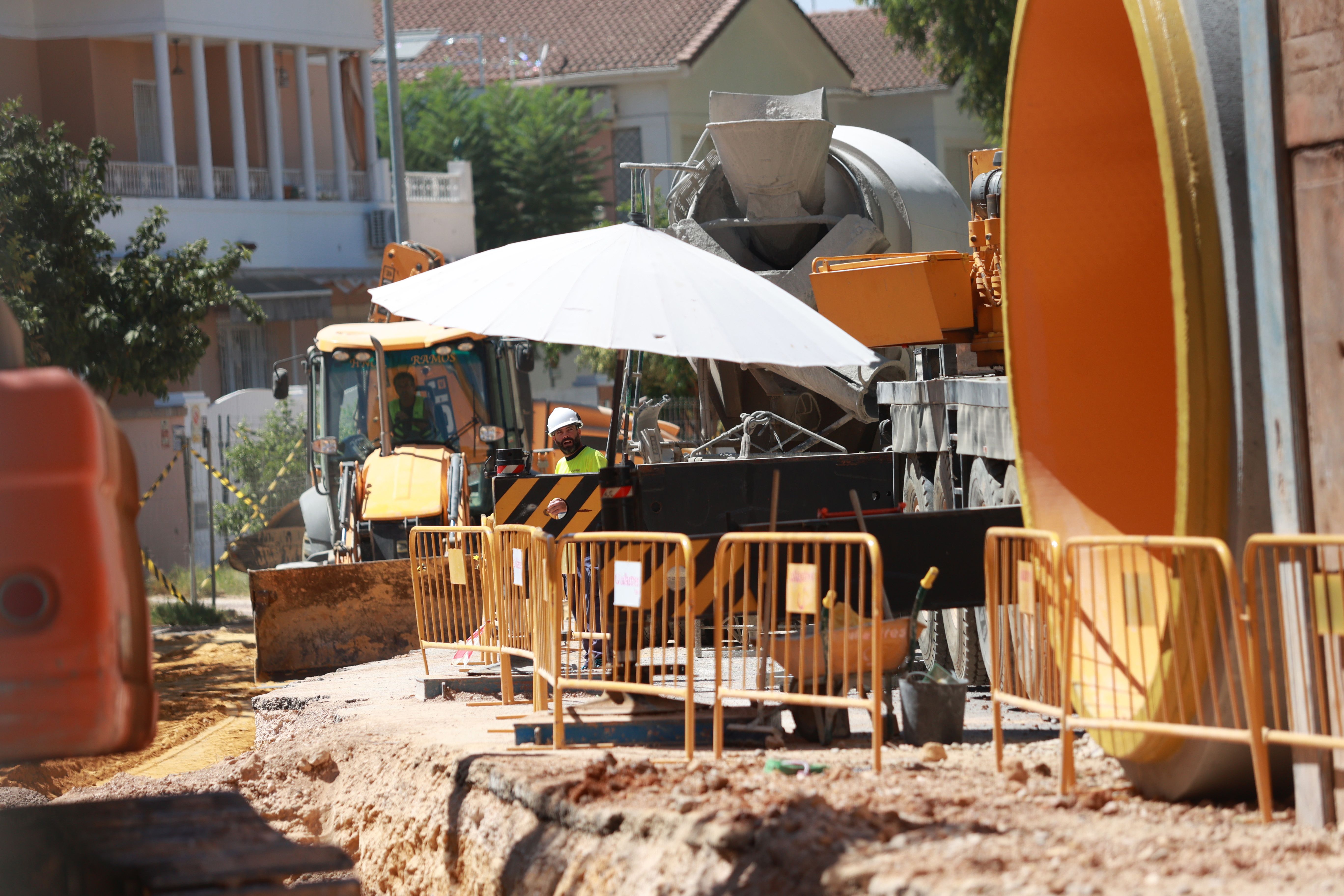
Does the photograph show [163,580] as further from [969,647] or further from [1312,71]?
[1312,71]

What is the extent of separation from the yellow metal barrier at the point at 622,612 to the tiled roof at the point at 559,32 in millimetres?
33683

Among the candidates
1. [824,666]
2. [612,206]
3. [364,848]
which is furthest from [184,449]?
[612,206]

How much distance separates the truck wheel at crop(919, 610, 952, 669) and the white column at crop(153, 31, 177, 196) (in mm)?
23293

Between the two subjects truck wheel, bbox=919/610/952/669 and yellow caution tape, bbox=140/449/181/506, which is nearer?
truck wheel, bbox=919/610/952/669

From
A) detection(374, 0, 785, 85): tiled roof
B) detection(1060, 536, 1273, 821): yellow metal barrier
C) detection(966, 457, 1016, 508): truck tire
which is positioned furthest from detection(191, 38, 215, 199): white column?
detection(1060, 536, 1273, 821): yellow metal barrier

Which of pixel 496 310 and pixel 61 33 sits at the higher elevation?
pixel 61 33

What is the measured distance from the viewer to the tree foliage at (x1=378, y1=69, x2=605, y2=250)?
128 ft

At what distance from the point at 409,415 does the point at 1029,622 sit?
30.2 feet

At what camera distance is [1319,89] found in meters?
5.17

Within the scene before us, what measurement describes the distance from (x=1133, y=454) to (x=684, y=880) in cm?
324

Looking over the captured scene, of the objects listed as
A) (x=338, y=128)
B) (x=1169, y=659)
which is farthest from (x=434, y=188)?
(x=1169, y=659)

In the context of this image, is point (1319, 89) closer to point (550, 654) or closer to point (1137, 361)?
point (1137, 361)

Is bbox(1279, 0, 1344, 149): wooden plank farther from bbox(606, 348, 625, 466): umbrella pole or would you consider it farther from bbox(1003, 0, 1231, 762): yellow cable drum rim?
bbox(606, 348, 625, 466): umbrella pole

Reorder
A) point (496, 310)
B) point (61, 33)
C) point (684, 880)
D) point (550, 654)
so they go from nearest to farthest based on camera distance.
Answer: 1. point (684, 880)
2. point (496, 310)
3. point (550, 654)
4. point (61, 33)
